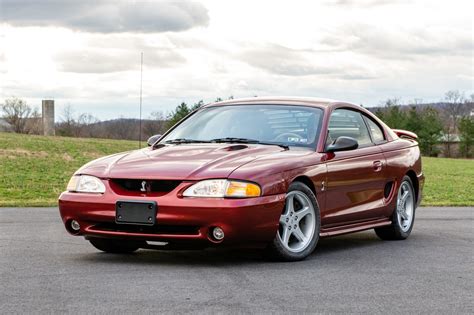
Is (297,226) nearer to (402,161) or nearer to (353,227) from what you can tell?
(353,227)

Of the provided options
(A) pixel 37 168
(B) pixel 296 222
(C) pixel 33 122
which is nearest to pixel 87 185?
(B) pixel 296 222

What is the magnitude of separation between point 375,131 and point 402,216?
1000mm

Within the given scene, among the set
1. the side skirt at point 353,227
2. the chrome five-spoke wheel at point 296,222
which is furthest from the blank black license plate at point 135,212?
the side skirt at point 353,227

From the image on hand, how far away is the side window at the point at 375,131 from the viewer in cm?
951

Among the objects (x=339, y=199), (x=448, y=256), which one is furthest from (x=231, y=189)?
(x=448, y=256)

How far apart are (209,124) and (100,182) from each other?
1.70m

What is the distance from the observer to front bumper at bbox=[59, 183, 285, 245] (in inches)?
273

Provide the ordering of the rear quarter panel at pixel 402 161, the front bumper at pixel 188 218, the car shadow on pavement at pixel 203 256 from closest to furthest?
the front bumper at pixel 188 218 < the car shadow on pavement at pixel 203 256 < the rear quarter panel at pixel 402 161

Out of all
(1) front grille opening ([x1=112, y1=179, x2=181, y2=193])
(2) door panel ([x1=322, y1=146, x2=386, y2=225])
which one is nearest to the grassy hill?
(2) door panel ([x1=322, y1=146, x2=386, y2=225])

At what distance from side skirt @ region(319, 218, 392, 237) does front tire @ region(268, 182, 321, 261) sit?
0.25 m

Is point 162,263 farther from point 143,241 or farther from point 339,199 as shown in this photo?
point 339,199

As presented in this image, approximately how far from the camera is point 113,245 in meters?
7.99

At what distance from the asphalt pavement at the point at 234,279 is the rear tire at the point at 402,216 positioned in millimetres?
188

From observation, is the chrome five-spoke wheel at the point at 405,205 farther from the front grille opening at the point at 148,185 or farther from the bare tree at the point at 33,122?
the bare tree at the point at 33,122
